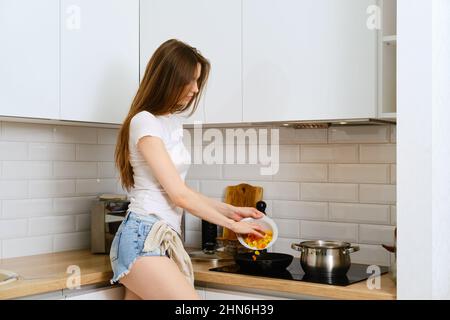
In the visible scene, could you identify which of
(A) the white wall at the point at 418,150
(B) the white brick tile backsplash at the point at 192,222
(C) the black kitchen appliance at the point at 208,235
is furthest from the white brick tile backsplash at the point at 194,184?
(A) the white wall at the point at 418,150

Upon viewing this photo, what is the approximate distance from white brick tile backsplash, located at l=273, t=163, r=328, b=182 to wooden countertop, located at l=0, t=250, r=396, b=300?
527 mm

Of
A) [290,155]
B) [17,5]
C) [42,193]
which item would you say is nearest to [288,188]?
[290,155]

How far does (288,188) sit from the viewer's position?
303cm

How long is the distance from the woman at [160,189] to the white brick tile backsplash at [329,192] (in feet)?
1.37

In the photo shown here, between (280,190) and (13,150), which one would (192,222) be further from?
(13,150)

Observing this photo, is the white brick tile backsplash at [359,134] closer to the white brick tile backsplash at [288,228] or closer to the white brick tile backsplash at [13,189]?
the white brick tile backsplash at [288,228]

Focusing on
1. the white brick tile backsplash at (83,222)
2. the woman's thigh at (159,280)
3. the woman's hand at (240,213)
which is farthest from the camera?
the white brick tile backsplash at (83,222)

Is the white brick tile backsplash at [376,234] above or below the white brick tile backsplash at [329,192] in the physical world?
below

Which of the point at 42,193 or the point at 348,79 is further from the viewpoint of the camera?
the point at 42,193

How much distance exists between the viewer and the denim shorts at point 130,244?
238cm

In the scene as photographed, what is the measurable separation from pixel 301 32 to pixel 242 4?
1.08 ft

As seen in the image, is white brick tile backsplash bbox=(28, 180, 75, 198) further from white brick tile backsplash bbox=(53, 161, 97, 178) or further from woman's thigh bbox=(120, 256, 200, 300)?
woman's thigh bbox=(120, 256, 200, 300)

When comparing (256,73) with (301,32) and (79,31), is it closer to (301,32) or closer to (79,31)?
(301,32)
